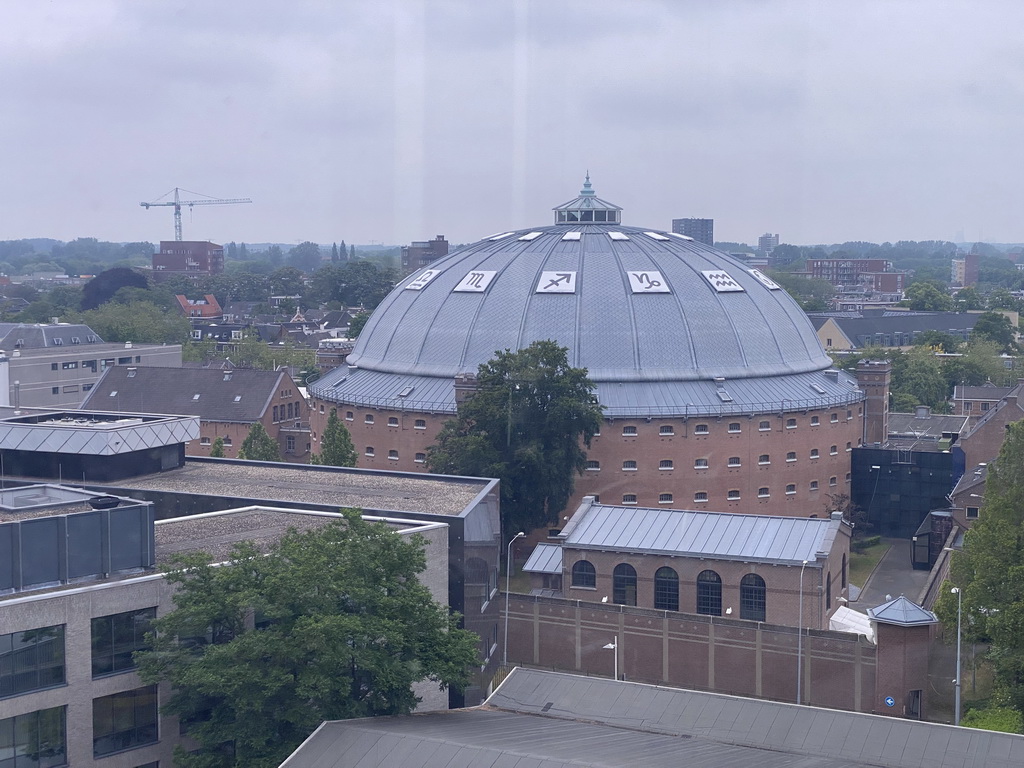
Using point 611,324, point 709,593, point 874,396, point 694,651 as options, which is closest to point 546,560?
point 709,593

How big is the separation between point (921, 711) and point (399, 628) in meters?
18.3

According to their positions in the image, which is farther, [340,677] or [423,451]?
[423,451]

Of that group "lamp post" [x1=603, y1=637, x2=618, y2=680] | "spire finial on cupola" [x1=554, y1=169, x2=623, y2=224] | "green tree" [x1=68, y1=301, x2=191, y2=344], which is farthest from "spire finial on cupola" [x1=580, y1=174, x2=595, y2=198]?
"green tree" [x1=68, y1=301, x2=191, y2=344]

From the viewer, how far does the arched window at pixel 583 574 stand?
4644cm

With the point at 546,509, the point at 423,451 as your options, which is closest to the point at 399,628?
the point at 546,509

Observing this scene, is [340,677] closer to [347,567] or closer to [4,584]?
[347,567]

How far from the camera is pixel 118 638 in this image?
92.2ft

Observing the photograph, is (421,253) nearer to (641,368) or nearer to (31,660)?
(641,368)

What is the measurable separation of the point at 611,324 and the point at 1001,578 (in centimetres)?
3186

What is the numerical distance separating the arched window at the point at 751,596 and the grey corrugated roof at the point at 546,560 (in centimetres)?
693

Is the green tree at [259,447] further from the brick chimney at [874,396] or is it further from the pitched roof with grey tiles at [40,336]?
the pitched roof with grey tiles at [40,336]

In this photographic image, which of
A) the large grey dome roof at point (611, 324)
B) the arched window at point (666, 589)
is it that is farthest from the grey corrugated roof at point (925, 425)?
the arched window at point (666, 589)

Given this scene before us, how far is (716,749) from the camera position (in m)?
27.2

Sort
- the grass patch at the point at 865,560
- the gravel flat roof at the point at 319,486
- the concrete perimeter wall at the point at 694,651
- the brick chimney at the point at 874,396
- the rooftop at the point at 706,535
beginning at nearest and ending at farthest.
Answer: the gravel flat roof at the point at 319,486, the concrete perimeter wall at the point at 694,651, the rooftop at the point at 706,535, the grass patch at the point at 865,560, the brick chimney at the point at 874,396
